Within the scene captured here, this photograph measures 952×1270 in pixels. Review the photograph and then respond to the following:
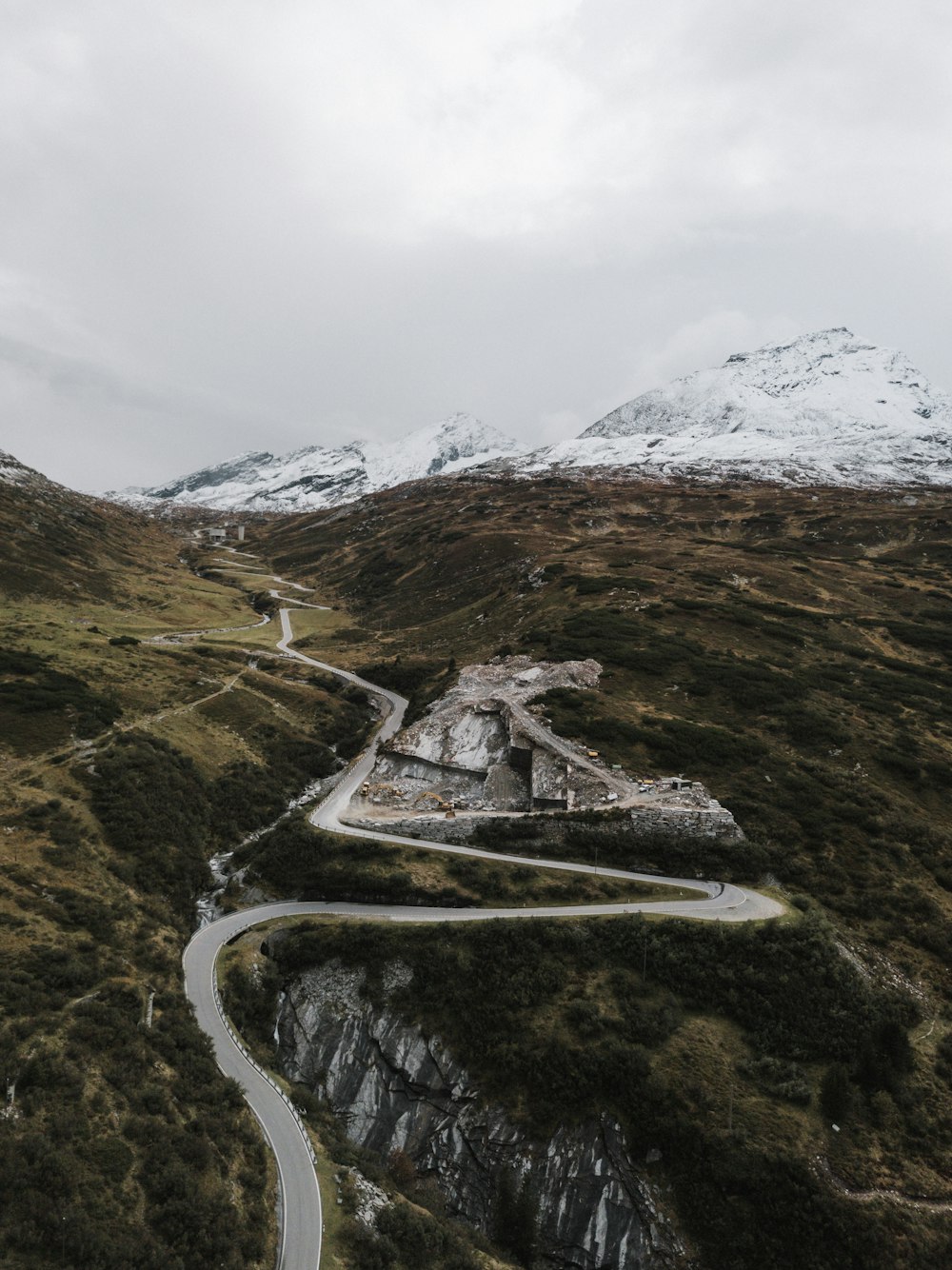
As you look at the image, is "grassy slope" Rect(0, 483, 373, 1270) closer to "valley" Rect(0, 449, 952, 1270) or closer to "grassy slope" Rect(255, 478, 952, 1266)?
"valley" Rect(0, 449, 952, 1270)

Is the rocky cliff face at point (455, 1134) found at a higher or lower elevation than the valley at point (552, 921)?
lower

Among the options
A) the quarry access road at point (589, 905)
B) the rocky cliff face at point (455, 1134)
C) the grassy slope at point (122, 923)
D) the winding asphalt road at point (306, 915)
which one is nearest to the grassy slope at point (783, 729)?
the rocky cliff face at point (455, 1134)

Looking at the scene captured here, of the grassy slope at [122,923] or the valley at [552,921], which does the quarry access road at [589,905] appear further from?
the grassy slope at [122,923]

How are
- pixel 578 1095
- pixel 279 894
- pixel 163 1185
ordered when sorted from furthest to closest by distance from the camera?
pixel 279 894 → pixel 578 1095 → pixel 163 1185

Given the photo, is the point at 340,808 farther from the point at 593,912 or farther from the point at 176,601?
the point at 176,601

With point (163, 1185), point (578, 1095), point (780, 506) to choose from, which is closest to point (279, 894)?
point (163, 1185)

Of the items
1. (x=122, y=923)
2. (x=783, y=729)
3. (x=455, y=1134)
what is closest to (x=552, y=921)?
(x=455, y=1134)
